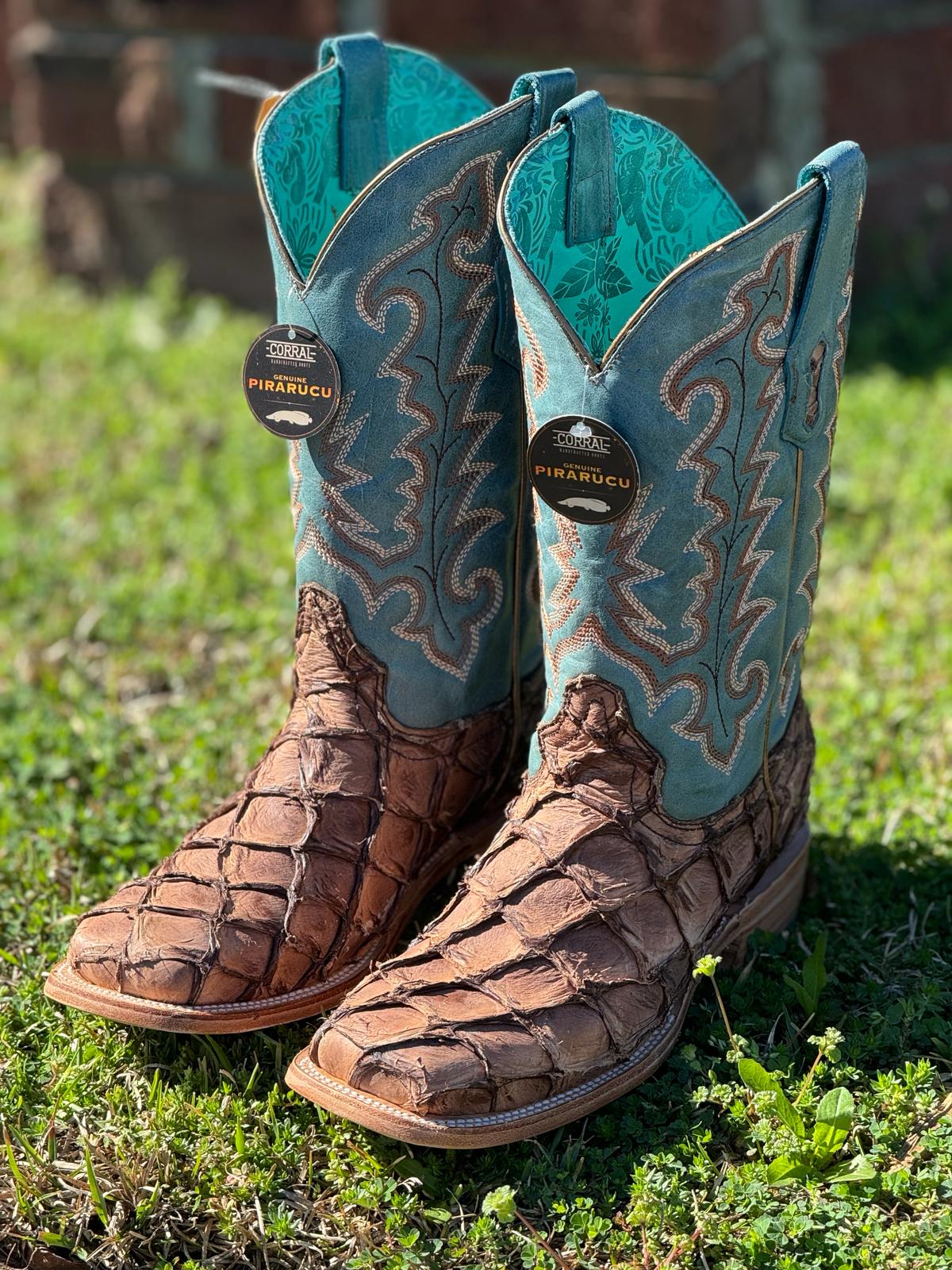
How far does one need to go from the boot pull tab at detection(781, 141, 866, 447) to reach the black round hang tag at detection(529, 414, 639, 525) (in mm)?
217

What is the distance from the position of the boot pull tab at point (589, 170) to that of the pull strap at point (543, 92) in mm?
52

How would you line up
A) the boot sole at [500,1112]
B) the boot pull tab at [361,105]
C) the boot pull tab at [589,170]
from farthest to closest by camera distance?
the boot pull tab at [361,105] < the boot pull tab at [589,170] < the boot sole at [500,1112]

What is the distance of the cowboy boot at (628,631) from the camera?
4.92ft

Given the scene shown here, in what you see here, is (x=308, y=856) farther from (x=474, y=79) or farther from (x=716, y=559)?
(x=474, y=79)

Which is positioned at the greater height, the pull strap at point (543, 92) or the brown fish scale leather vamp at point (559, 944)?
the pull strap at point (543, 92)

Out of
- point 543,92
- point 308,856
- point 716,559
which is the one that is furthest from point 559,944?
point 543,92

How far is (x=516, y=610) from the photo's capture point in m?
1.93

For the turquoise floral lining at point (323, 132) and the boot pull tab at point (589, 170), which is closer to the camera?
the boot pull tab at point (589, 170)

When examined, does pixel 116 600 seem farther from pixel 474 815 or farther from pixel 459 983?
pixel 459 983

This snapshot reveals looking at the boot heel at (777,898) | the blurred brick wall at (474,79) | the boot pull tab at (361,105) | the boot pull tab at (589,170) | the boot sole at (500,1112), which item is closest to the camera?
the boot sole at (500,1112)

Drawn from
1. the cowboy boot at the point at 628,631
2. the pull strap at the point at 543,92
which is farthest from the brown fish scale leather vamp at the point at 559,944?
the pull strap at the point at 543,92

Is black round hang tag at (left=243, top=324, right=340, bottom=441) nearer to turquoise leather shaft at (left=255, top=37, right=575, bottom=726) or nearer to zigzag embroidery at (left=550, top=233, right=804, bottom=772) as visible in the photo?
turquoise leather shaft at (left=255, top=37, right=575, bottom=726)

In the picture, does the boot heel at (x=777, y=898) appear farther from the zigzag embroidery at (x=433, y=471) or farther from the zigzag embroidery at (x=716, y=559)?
the zigzag embroidery at (x=433, y=471)

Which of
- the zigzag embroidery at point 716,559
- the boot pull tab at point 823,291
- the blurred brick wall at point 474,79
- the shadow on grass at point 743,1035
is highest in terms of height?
the blurred brick wall at point 474,79
